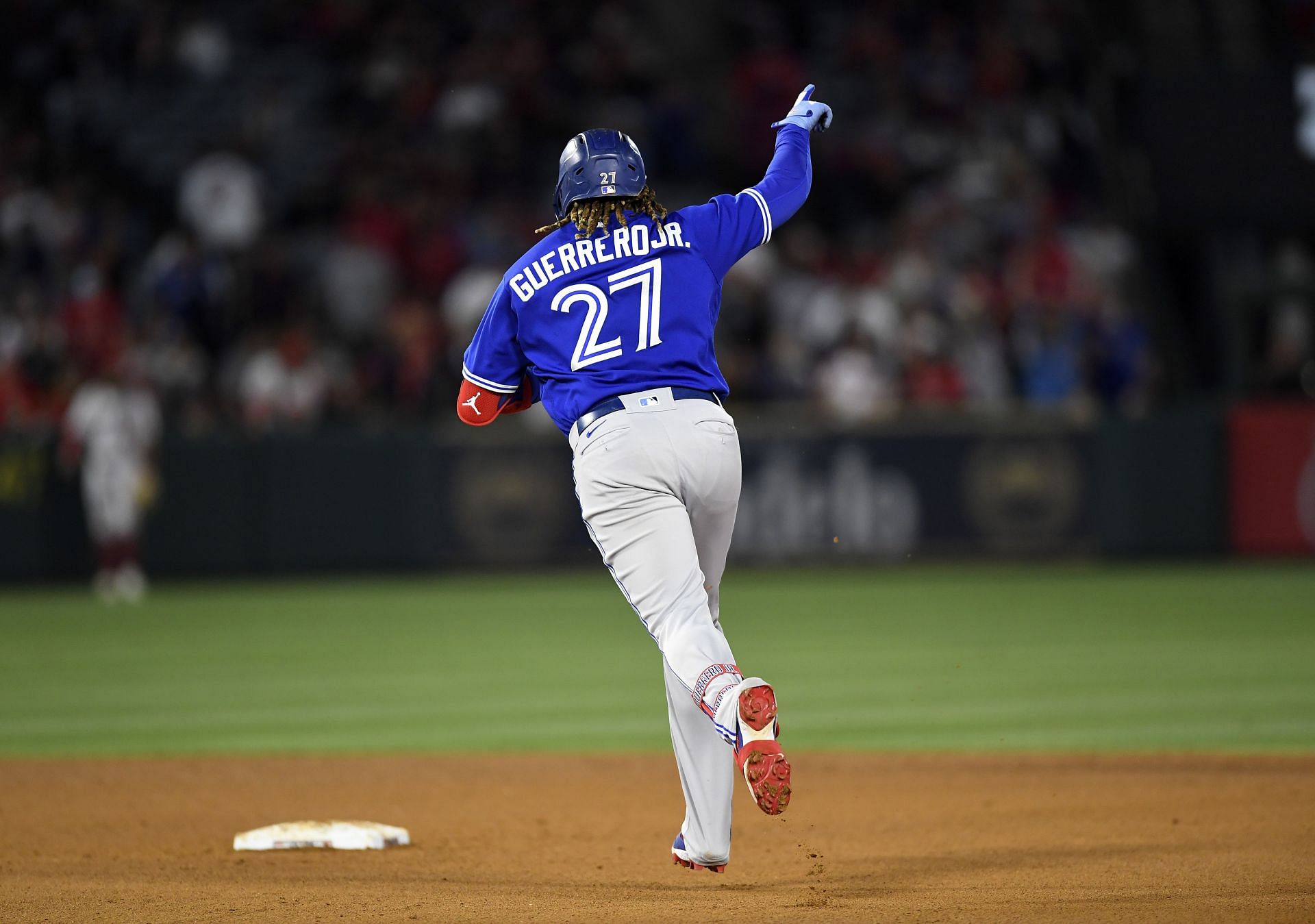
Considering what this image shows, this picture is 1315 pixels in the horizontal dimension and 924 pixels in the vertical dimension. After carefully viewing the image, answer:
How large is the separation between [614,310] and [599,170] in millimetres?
434

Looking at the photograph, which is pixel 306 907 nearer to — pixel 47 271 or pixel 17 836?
pixel 17 836

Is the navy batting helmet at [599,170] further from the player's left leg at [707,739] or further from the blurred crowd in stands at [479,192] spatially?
the blurred crowd in stands at [479,192]

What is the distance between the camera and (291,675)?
11.4 m

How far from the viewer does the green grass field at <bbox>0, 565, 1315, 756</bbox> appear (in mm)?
9141

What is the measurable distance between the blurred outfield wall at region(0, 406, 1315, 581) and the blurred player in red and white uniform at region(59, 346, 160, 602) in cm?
60

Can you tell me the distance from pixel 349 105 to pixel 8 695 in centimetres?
1162

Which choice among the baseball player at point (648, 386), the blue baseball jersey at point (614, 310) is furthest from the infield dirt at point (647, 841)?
the blue baseball jersey at point (614, 310)

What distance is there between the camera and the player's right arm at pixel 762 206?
5465mm

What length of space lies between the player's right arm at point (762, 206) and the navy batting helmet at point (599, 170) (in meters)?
0.21

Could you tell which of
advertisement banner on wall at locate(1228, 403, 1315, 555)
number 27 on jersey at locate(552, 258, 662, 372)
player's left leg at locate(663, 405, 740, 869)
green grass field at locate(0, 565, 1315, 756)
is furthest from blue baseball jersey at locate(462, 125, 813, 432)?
advertisement banner on wall at locate(1228, 403, 1315, 555)

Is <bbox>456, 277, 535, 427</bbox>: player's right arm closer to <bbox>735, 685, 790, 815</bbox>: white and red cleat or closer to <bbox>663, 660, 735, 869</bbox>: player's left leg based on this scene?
<bbox>663, 660, 735, 869</bbox>: player's left leg

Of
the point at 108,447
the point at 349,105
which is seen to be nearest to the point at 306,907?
the point at 108,447

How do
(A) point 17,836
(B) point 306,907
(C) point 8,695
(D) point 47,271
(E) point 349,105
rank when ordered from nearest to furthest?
(B) point 306,907
(A) point 17,836
(C) point 8,695
(D) point 47,271
(E) point 349,105

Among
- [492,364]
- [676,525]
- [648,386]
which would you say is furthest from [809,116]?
[676,525]
